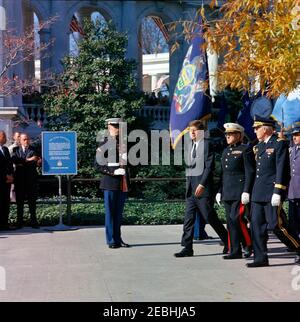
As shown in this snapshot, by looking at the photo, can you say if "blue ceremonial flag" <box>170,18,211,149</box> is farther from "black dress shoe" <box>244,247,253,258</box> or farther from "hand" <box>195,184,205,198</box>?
"black dress shoe" <box>244,247,253,258</box>

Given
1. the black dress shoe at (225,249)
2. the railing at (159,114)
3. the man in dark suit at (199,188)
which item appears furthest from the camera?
the railing at (159,114)

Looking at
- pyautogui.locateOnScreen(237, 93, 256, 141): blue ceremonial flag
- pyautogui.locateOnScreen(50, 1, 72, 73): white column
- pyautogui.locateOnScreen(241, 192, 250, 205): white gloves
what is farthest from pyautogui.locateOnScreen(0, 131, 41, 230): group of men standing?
pyautogui.locateOnScreen(50, 1, 72, 73): white column

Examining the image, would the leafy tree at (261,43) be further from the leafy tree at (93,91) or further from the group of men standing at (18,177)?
the leafy tree at (93,91)

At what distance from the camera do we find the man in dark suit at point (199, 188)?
9.77m

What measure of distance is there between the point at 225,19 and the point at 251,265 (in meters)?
3.74

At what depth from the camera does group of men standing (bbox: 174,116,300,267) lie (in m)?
8.76

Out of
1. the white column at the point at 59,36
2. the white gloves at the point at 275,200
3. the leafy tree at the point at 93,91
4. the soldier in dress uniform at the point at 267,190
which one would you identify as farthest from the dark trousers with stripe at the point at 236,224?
the white column at the point at 59,36

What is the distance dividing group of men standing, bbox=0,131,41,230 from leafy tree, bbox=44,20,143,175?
5639 mm

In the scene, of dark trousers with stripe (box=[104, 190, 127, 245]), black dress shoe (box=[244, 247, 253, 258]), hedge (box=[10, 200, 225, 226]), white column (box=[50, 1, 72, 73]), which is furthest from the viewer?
white column (box=[50, 1, 72, 73])

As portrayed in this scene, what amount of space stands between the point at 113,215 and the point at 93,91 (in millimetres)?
10055

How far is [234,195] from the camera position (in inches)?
374

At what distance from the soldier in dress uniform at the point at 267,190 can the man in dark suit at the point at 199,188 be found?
102cm
